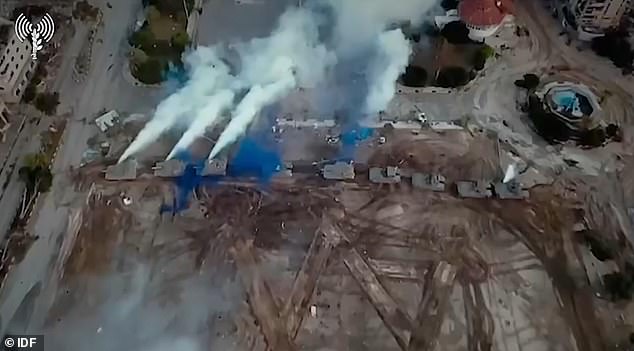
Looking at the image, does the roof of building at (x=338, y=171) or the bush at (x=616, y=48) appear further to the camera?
the bush at (x=616, y=48)

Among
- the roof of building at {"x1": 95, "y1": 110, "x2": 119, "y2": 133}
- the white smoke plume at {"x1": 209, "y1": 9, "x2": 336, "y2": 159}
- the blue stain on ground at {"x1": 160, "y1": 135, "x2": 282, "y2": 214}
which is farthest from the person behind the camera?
the white smoke plume at {"x1": 209, "y1": 9, "x2": 336, "y2": 159}

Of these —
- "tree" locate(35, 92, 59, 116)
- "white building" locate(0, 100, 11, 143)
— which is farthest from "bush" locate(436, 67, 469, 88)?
"white building" locate(0, 100, 11, 143)

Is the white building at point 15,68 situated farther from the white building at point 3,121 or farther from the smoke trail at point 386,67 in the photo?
the smoke trail at point 386,67

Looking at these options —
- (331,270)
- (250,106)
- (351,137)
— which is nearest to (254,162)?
(250,106)

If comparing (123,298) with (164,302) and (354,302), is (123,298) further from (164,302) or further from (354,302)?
(354,302)

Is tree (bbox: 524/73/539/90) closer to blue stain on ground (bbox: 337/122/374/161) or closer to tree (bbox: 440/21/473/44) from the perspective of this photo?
tree (bbox: 440/21/473/44)

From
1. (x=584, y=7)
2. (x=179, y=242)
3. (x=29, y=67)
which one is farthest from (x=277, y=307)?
(x=584, y=7)

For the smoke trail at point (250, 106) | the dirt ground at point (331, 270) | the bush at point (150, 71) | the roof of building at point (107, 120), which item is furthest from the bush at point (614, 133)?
the roof of building at point (107, 120)
